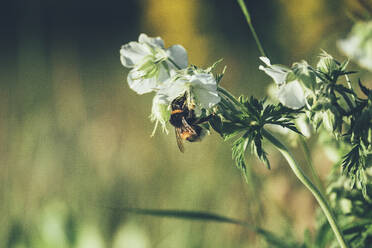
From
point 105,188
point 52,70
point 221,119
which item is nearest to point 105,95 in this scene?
point 52,70

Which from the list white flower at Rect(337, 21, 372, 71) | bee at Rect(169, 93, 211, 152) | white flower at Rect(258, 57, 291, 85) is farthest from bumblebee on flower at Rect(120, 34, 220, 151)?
white flower at Rect(337, 21, 372, 71)

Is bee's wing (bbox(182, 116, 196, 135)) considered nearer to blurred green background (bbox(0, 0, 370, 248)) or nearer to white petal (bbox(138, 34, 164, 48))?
white petal (bbox(138, 34, 164, 48))

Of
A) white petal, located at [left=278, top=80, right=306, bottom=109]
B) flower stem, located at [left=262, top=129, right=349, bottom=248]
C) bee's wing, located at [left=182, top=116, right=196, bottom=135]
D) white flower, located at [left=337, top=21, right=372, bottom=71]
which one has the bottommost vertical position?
flower stem, located at [left=262, top=129, right=349, bottom=248]

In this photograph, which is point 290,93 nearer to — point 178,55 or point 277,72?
point 277,72

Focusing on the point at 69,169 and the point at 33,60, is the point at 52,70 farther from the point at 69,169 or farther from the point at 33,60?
the point at 69,169

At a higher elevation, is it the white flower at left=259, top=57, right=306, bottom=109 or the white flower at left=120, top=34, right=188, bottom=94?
the white flower at left=120, top=34, right=188, bottom=94

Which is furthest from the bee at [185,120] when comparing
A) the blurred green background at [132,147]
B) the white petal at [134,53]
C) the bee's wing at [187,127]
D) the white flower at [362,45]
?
the white flower at [362,45]

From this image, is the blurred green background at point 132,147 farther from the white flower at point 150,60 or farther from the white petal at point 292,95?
the white petal at point 292,95
